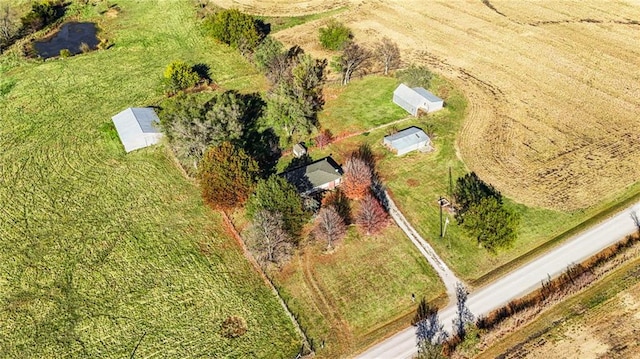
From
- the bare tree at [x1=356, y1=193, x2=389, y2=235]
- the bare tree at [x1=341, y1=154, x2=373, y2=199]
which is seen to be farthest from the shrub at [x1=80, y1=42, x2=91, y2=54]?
the bare tree at [x1=356, y1=193, x2=389, y2=235]

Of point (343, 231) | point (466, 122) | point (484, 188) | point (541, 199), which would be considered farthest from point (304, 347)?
point (466, 122)

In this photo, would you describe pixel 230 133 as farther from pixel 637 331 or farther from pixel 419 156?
pixel 637 331

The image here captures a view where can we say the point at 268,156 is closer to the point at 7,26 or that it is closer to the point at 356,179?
the point at 356,179

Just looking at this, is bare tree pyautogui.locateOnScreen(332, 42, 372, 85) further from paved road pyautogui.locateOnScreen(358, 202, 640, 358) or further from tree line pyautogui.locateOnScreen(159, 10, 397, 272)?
paved road pyautogui.locateOnScreen(358, 202, 640, 358)

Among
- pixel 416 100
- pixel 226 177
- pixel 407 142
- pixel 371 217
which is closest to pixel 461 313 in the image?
pixel 371 217

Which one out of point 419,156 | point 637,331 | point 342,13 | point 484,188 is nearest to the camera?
point 637,331

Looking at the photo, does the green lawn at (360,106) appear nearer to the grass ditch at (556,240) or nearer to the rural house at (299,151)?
the rural house at (299,151)
